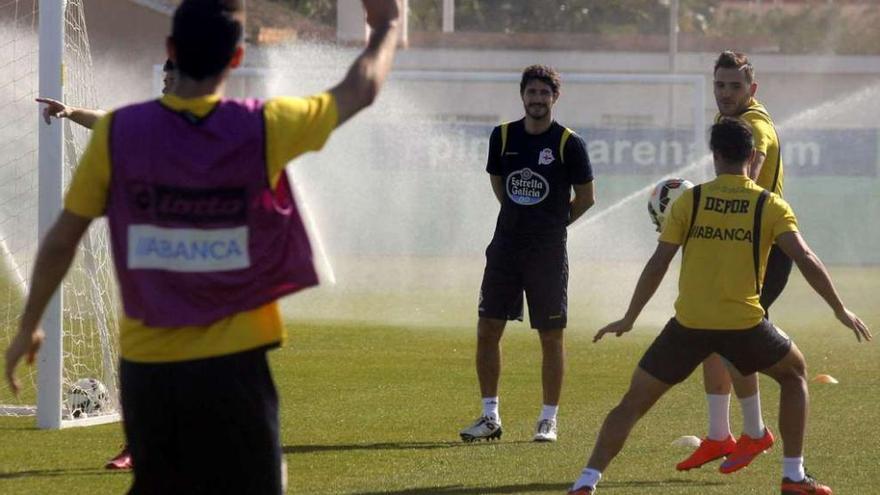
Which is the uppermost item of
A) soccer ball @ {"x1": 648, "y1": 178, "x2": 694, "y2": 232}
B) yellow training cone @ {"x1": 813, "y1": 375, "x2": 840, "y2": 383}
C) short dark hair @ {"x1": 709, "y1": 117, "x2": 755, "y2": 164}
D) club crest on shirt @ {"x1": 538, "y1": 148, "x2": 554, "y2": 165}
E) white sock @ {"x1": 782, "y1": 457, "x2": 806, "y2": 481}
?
short dark hair @ {"x1": 709, "y1": 117, "x2": 755, "y2": 164}

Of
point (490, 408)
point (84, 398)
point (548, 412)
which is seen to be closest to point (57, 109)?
point (84, 398)

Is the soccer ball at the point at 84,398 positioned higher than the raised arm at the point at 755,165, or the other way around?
the raised arm at the point at 755,165

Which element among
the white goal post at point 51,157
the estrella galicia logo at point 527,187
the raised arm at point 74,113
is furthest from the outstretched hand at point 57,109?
the estrella galicia logo at point 527,187

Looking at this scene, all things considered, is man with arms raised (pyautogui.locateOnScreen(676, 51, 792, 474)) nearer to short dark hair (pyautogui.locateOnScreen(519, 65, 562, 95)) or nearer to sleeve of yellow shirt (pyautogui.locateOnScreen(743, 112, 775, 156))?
sleeve of yellow shirt (pyautogui.locateOnScreen(743, 112, 775, 156))

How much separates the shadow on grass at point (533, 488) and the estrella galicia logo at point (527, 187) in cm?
206

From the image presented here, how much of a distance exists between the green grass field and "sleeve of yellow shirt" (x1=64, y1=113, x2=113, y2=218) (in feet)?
11.5

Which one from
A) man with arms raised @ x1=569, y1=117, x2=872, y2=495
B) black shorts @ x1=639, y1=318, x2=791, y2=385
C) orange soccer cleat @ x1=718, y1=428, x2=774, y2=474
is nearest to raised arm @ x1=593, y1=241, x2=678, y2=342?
man with arms raised @ x1=569, y1=117, x2=872, y2=495

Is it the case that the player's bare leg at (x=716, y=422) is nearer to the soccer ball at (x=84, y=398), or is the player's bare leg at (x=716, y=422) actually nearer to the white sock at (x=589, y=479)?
the white sock at (x=589, y=479)

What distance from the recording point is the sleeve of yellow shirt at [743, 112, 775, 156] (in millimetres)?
7430

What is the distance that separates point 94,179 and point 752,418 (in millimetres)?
4583

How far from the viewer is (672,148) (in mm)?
26375

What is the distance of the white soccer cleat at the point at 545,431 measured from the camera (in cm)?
885

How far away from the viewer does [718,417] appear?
7.93m

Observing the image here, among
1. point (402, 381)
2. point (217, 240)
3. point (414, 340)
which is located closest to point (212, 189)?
point (217, 240)
